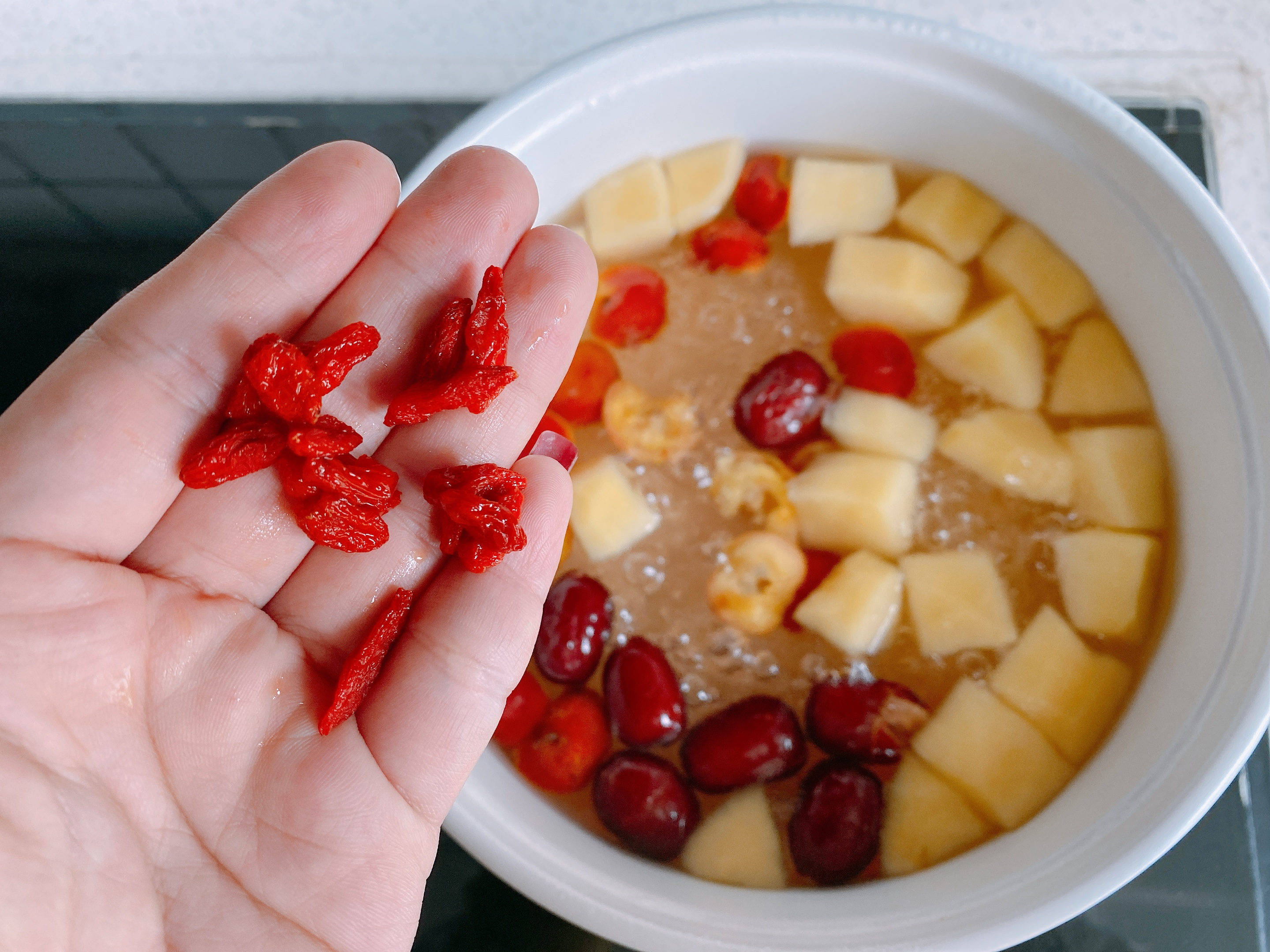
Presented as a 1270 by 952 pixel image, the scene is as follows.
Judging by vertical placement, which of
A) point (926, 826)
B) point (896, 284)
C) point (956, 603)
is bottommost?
point (926, 826)

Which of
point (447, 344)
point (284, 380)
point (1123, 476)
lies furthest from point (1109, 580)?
point (284, 380)

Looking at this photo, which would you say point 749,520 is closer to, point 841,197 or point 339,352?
point 841,197

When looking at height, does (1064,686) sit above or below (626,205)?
below

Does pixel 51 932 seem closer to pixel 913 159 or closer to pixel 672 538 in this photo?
pixel 672 538

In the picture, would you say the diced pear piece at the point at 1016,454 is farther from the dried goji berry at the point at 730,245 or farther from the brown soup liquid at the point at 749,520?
the dried goji berry at the point at 730,245

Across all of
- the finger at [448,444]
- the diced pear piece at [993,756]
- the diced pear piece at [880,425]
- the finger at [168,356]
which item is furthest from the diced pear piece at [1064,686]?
the finger at [168,356]

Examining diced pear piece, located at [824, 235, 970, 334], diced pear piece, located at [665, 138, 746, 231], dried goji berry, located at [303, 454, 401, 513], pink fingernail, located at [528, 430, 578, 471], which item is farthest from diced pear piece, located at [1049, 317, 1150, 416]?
dried goji berry, located at [303, 454, 401, 513]
